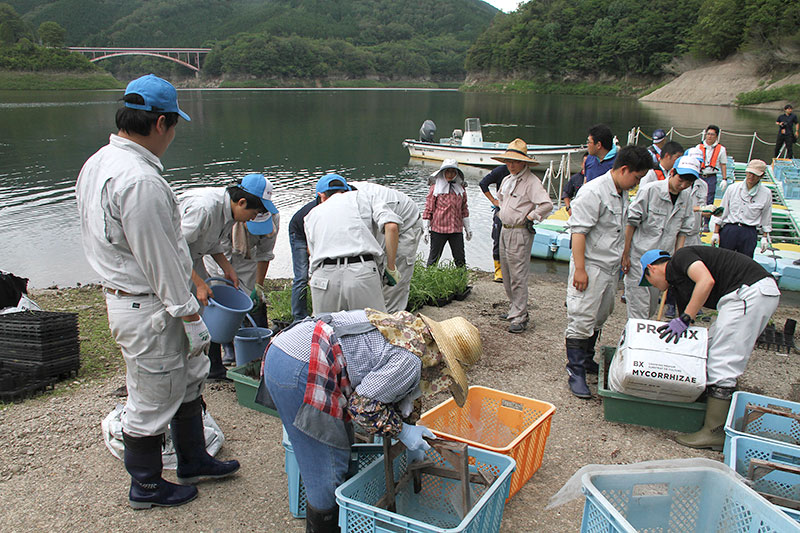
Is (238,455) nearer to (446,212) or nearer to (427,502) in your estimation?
(427,502)

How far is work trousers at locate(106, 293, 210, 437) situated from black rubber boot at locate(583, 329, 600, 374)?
127 inches

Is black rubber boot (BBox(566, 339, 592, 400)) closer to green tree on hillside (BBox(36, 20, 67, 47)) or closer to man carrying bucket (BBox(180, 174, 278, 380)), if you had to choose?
man carrying bucket (BBox(180, 174, 278, 380))

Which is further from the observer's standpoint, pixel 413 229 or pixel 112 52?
pixel 112 52

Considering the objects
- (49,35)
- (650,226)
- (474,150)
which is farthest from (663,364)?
(49,35)

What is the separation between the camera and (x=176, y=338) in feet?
9.29

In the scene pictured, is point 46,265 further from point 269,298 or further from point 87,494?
point 87,494

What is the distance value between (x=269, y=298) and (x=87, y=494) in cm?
391

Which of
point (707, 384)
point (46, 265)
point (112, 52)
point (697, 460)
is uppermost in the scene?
point (112, 52)

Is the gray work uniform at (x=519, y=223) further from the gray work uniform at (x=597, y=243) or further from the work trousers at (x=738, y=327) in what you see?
the work trousers at (x=738, y=327)

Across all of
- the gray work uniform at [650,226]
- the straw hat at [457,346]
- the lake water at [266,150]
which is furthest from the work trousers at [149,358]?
the lake water at [266,150]

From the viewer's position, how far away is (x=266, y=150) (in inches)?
1074

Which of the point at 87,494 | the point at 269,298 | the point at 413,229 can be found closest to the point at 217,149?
the point at 269,298

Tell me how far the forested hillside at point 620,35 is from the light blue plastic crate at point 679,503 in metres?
62.5

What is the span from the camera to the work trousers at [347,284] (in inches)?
155
